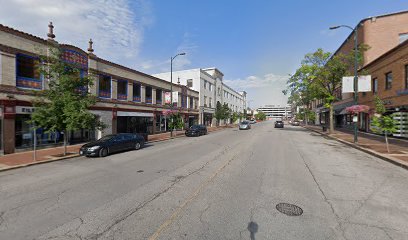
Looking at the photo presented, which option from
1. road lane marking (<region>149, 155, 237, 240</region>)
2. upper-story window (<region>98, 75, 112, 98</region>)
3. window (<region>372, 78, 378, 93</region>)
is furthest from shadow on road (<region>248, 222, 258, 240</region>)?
window (<region>372, 78, 378, 93</region>)

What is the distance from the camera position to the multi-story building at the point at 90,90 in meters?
12.4

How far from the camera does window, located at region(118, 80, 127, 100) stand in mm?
21188

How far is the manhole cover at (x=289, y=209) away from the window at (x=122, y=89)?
19.9 metres

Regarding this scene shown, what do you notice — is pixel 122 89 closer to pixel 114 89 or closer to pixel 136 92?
pixel 114 89

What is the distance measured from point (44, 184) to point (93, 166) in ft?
8.37

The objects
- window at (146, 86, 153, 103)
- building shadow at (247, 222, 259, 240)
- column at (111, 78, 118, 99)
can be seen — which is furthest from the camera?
window at (146, 86, 153, 103)

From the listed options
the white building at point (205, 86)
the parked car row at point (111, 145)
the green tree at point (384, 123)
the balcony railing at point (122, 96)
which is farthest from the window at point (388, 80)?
the balcony railing at point (122, 96)

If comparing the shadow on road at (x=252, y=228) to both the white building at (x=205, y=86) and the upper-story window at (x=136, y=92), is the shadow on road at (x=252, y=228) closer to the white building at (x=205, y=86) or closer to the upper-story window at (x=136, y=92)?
the upper-story window at (x=136, y=92)

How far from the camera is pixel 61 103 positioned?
11344mm

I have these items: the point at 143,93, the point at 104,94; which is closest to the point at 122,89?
the point at 104,94

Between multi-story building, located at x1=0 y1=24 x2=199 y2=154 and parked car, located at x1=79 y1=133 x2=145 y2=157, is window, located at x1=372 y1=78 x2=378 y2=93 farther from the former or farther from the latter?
parked car, located at x1=79 y1=133 x2=145 y2=157

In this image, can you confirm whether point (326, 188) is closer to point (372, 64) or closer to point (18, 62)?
point (18, 62)

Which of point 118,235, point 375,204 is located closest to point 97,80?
point 118,235

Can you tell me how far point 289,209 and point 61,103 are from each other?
1256cm
